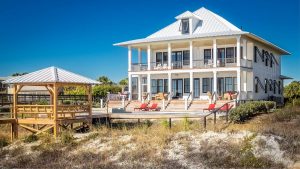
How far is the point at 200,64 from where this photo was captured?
3997cm

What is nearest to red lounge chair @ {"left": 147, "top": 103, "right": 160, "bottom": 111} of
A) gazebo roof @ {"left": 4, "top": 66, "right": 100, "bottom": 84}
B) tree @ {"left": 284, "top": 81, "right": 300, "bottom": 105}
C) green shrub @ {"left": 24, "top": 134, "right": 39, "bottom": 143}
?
gazebo roof @ {"left": 4, "top": 66, "right": 100, "bottom": 84}

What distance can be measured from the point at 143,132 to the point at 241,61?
17.9m

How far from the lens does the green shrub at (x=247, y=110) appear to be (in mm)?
25406

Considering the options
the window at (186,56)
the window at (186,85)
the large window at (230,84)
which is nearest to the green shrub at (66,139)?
the large window at (230,84)

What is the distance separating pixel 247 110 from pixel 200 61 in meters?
14.3

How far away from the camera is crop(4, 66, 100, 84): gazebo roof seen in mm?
22938

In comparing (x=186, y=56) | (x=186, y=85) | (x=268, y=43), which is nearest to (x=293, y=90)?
(x=268, y=43)

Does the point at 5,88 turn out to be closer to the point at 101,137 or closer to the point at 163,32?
the point at 163,32

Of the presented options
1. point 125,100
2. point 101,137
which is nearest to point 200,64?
point 125,100

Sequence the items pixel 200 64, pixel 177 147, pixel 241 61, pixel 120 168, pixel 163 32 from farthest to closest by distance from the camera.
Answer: pixel 163 32 < pixel 200 64 < pixel 241 61 < pixel 177 147 < pixel 120 168

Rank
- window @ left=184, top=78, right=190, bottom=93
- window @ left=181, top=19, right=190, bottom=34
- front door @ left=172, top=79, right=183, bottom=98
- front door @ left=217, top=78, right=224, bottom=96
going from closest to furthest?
front door @ left=217, top=78, right=224, bottom=96
window @ left=181, top=19, right=190, bottom=34
window @ left=184, top=78, right=190, bottom=93
front door @ left=172, top=79, right=183, bottom=98

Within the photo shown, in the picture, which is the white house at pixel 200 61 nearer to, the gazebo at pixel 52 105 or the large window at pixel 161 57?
the large window at pixel 161 57

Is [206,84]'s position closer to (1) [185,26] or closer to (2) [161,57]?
(2) [161,57]

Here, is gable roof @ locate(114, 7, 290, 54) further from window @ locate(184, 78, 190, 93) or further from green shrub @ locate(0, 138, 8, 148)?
green shrub @ locate(0, 138, 8, 148)
